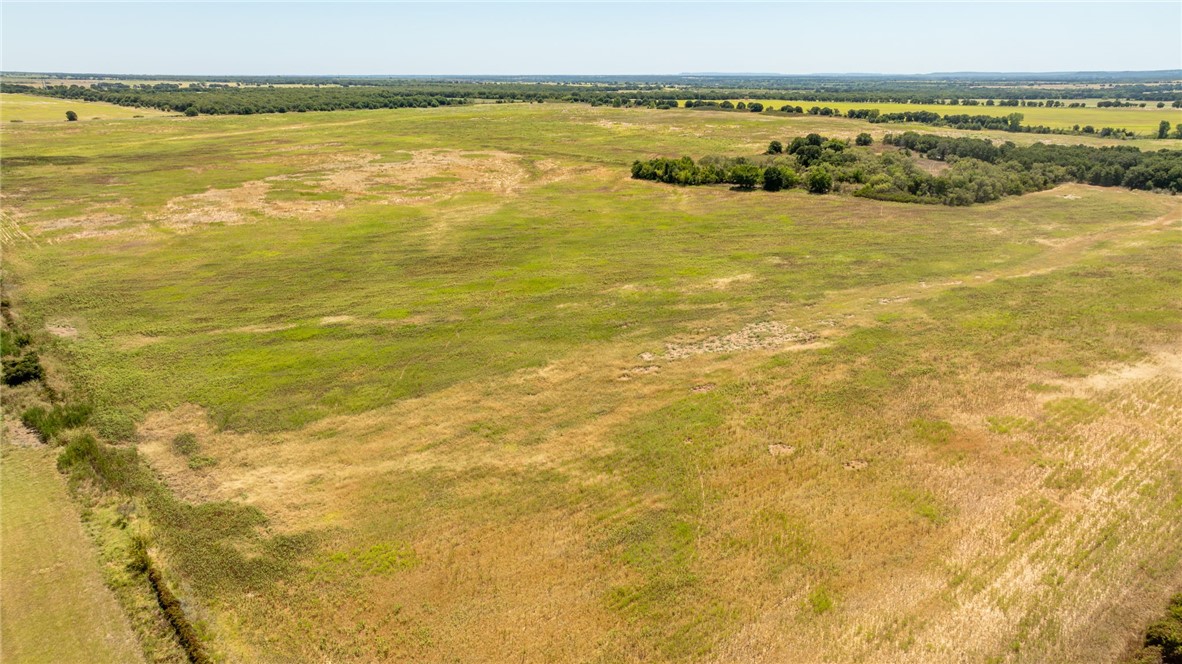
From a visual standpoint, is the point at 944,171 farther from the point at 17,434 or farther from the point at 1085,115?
the point at 1085,115

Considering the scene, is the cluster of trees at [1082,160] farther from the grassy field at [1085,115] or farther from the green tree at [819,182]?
the grassy field at [1085,115]

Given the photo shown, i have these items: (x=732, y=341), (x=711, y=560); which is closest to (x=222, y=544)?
(x=711, y=560)

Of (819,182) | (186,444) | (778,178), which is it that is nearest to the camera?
(186,444)

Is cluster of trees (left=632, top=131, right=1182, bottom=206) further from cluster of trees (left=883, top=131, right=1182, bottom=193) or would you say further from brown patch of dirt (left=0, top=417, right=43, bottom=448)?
brown patch of dirt (left=0, top=417, right=43, bottom=448)

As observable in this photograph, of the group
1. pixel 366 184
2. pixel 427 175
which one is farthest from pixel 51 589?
pixel 427 175

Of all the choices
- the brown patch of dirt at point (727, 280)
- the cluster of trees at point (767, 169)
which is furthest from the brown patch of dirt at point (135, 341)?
the cluster of trees at point (767, 169)
